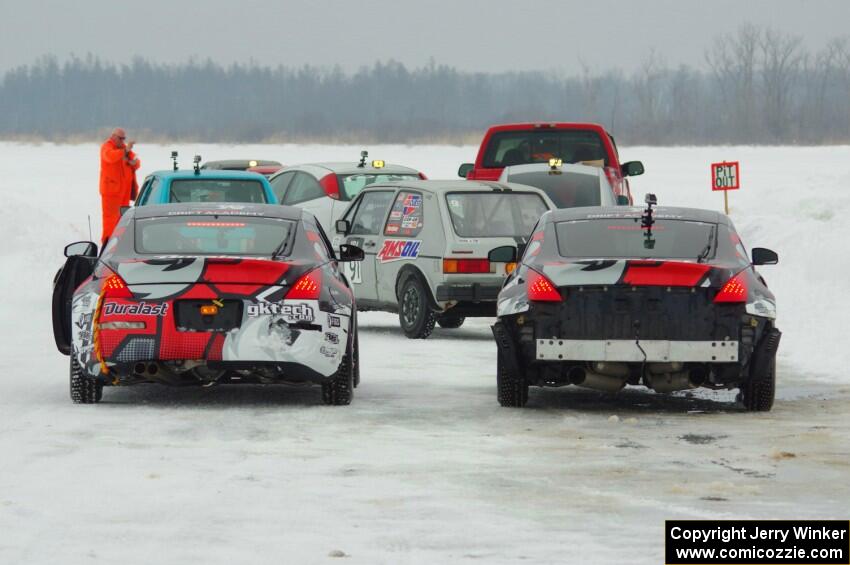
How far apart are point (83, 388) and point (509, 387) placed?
9.10ft

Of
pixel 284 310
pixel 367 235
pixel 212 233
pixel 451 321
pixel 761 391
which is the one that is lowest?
pixel 451 321

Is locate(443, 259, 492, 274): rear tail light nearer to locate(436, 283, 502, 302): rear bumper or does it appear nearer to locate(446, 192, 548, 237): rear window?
locate(436, 283, 502, 302): rear bumper

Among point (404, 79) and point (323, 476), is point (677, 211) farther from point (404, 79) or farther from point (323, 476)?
point (404, 79)

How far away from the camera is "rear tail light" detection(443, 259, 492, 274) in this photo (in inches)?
719

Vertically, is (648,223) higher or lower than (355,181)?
higher

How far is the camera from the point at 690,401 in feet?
44.7

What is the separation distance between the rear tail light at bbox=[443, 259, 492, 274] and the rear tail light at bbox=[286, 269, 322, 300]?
18.2 ft

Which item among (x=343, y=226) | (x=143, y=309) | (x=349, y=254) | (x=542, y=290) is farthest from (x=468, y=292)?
(x=143, y=309)

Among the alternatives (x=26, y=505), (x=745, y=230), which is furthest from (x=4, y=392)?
(x=745, y=230)

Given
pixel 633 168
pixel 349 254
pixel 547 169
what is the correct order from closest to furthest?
1. pixel 349 254
2. pixel 547 169
3. pixel 633 168

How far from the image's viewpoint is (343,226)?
2012cm

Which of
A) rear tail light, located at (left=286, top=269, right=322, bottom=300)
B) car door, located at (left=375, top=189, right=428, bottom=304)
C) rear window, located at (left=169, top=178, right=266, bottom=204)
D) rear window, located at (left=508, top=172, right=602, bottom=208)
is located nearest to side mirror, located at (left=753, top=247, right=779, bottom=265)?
rear tail light, located at (left=286, top=269, right=322, bottom=300)

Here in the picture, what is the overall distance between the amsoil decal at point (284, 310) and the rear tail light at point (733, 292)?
2.58m

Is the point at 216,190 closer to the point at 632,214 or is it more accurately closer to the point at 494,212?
the point at 494,212
